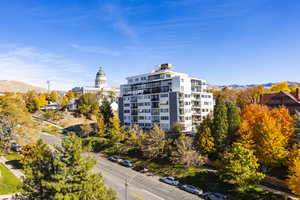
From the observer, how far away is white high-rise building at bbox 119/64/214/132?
60.5 m

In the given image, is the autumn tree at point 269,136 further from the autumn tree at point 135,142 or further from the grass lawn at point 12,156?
the grass lawn at point 12,156

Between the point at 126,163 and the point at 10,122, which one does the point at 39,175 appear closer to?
the point at 126,163

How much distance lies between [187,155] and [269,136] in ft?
52.2

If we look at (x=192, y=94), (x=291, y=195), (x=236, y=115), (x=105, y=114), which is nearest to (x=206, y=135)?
(x=236, y=115)

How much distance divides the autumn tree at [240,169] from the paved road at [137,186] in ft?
22.0

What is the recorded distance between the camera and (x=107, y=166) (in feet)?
161

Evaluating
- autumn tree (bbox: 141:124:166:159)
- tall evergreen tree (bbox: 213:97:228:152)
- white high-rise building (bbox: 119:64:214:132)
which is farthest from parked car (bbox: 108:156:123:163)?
tall evergreen tree (bbox: 213:97:228:152)

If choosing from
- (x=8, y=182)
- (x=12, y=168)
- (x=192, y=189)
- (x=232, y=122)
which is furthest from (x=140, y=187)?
(x=12, y=168)

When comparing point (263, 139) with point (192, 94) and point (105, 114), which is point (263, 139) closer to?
point (192, 94)

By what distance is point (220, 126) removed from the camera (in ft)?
147

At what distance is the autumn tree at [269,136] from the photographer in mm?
37250

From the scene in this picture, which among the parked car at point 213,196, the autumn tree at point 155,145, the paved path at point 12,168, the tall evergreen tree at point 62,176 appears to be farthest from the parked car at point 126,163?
the tall evergreen tree at point 62,176

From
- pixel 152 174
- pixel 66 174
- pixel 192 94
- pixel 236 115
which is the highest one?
pixel 192 94

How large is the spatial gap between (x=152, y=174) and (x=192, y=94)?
105 ft
